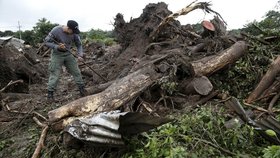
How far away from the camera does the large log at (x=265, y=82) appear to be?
18.8 feet

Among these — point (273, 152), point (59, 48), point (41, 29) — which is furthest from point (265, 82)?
point (41, 29)

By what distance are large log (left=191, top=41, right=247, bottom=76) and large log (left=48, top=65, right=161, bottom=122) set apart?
760mm

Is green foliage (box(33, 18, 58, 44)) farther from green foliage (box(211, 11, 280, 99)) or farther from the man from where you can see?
green foliage (box(211, 11, 280, 99))

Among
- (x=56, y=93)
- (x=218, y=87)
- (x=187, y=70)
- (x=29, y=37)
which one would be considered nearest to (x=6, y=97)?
(x=56, y=93)

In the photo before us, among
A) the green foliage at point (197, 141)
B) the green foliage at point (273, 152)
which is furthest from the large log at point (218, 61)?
the green foliage at point (273, 152)

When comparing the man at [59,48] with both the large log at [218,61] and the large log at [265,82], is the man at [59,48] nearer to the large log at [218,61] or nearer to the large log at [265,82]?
the large log at [218,61]

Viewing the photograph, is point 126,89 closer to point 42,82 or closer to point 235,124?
point 235,124

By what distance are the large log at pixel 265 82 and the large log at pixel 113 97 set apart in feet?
5.09

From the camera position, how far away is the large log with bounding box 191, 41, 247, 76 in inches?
251

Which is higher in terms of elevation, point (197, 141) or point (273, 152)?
point (273, 152)

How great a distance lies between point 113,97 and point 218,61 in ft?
7.15

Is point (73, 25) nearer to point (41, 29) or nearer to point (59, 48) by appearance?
point (59, 48)

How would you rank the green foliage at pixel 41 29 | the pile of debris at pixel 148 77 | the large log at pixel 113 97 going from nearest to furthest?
the pile of debris at pixel 148 77 → the large log at pixel 113 97 → the green foliage at pixel 41 29

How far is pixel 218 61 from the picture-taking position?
21.4 ft
